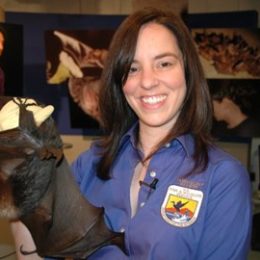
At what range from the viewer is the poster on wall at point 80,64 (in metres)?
2.39

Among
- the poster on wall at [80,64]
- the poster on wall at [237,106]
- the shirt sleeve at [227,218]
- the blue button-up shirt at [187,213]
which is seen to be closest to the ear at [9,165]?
the blue button-up shirt at [187,213]

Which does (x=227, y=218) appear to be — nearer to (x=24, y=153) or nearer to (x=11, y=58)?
(x=24, y=153)

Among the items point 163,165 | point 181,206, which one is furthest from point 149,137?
point 181,206

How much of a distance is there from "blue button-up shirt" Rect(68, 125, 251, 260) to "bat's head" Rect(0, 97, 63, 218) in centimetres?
24

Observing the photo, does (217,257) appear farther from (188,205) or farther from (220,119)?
(220,119)

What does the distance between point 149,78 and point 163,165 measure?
21cm

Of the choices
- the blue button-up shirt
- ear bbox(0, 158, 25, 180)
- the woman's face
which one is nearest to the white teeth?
the woman's face

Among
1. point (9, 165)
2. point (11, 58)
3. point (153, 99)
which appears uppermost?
point (11, 58)

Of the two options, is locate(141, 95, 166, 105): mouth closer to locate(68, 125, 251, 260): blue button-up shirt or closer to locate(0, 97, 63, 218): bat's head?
locate(68, 125, 251, 260): blue button-up shirt

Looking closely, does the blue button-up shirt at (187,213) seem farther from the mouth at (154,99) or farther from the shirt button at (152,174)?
the mouth at (154,99)

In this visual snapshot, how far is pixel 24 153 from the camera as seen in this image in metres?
0.75

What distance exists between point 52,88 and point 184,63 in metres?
1.76

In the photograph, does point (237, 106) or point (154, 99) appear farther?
point (237, 106)

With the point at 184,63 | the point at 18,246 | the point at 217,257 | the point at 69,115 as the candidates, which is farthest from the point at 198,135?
the point at 69,115
